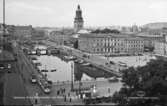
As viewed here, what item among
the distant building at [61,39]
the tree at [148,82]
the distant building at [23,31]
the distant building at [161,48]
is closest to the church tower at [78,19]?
the distant building at [61,39]

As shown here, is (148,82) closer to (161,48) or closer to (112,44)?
(161,48)

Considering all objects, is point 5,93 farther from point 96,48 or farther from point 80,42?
point 80,42

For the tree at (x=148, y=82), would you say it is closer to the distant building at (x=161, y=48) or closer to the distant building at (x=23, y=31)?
the distant building at (x=161, y=48)

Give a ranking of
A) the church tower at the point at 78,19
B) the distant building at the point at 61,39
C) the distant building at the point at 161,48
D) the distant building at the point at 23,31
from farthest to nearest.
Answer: the distant building at the point at 23,31, the distant building at the point at 61,39, the church tower at the point at 78,19, the distant building at the point at 161,48

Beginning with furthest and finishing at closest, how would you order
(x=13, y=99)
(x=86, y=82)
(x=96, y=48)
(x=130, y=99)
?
(x=96, y=48) < (x=86, y=82) < (x=13, y=99) < (x=130, y=99)

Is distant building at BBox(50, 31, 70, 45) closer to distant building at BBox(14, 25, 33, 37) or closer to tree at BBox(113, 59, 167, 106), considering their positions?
distant building at BBox(14, 25, 33, 37)

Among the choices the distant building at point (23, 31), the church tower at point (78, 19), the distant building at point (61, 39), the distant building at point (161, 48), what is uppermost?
the church tower at point (78, 19)

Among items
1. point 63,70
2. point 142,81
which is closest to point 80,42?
point 63,70

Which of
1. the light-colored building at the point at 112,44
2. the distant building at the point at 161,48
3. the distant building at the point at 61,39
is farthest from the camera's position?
the distant building at the point at 61,39
